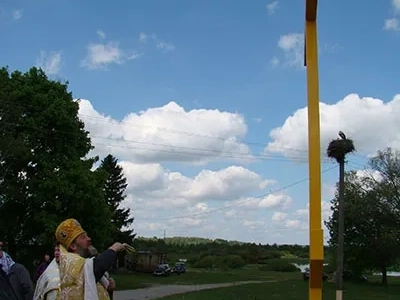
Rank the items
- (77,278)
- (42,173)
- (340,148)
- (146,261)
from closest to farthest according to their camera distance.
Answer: (77,278) < (340,148) < (42,173) < (146,261)

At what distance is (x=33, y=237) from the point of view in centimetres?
3422

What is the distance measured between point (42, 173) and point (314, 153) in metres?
28.0

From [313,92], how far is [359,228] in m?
46.2

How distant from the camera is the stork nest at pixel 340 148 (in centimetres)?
2942

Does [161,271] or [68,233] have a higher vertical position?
[161,271]

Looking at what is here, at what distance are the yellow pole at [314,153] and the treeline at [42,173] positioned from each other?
25216 mm

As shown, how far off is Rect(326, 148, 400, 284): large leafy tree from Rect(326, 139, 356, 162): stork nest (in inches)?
834

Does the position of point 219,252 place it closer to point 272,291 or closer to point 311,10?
point 272,291

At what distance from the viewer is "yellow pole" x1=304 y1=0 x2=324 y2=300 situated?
288 inches

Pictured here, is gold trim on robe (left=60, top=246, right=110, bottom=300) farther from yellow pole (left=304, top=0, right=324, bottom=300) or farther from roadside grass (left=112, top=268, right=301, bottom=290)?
roadside grass (left=112, top=268, right=301, bottom=290)

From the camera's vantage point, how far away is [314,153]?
7.52 metres

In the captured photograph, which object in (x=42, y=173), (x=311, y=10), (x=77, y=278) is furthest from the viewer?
(x=42, y=173)

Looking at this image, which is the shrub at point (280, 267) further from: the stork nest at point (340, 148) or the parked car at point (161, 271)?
the stork nest at point (340, 148)

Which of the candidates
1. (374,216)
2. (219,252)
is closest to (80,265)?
(374,216)
